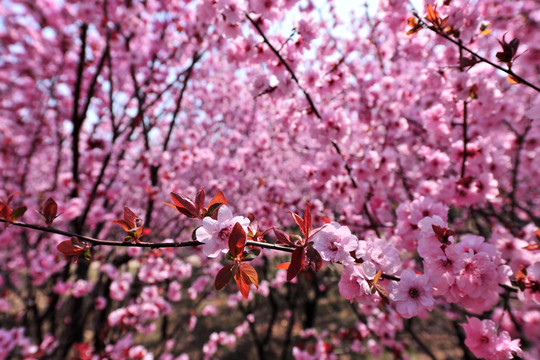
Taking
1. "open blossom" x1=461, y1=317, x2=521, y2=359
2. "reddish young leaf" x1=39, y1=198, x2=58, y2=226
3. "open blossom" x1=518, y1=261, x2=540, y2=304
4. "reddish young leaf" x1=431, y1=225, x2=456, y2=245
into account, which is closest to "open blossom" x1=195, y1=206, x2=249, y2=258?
"reddish young leaf" x1=39, y1=198, x2=58, y2=226

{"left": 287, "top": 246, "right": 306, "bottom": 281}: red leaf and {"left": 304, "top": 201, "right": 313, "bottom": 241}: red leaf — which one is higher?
{"left": 304, "top": 201, "right": 313, "bottom": 241}: red leaf

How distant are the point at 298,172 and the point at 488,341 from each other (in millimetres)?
3623

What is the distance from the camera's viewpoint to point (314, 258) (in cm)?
108

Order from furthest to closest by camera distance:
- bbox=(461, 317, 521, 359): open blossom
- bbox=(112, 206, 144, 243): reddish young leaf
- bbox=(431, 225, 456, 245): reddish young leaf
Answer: bbox=(461, 317, 521, 359): open blossom → bbox=(431, 225, 456, 245): reddish young leaf → bbox=(112, 206, 144, 243): reddish young leaf

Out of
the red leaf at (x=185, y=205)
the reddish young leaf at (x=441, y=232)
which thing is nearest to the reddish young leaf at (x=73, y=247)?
the red leaf at (x=185, y=205)

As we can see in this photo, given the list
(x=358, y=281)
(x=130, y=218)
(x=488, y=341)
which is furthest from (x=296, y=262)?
(x=488, y=341)

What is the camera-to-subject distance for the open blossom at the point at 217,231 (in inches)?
44.4

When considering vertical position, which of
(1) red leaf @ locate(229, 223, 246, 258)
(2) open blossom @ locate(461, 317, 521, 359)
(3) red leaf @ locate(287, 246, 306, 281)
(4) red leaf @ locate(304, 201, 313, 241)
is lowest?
(2) open blossom @ locate(461, 317, 521, 359)

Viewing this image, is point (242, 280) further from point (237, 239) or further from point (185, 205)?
point (185, 205)

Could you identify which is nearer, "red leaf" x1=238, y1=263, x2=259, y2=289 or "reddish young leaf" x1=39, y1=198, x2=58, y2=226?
"red leaf" x1=238, y1=263, x2=259, y2=289

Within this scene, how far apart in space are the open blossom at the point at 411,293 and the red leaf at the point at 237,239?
756 mm

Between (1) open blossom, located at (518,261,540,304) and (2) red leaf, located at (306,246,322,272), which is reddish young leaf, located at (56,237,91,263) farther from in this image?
(1) open blossom, located at (518,261,540,304)

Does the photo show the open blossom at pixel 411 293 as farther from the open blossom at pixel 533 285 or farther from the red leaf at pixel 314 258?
the open blossom at pixel 533 285

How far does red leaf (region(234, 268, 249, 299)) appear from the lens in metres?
1.09
